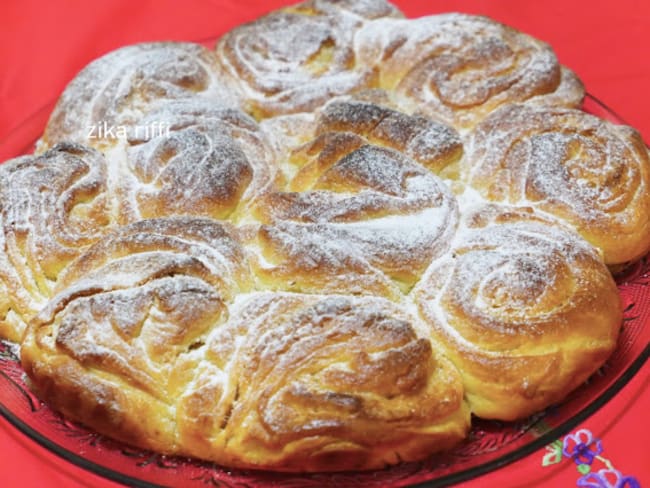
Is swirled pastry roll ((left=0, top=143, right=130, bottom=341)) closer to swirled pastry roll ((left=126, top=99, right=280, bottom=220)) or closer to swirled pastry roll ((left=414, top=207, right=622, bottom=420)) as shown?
swirled pastry roll ((left=126, top=99, right=280, bottom=220))

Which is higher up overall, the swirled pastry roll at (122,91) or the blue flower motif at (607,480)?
the swirled pastry roll at (122,91)

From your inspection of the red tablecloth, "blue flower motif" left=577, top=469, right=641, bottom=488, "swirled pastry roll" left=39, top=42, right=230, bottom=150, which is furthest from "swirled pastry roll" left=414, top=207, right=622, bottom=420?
the red tablecloth

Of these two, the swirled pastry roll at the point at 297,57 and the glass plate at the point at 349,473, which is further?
the swirled pastry roll at the point at 297,57

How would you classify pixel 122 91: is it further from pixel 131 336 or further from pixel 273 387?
pixel 273 387

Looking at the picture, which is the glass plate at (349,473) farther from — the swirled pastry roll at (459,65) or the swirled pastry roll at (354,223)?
the swirled pastry roll at (459,65)

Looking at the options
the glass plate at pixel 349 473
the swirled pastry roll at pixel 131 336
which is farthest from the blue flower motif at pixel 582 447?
the swirled pastry roll at pixel 131 336

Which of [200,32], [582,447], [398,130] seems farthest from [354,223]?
[200,32]
